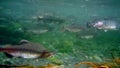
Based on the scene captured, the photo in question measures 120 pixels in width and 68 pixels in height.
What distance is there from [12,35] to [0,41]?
1362mm

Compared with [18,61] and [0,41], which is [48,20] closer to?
[0,41]

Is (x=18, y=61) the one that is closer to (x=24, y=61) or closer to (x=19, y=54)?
(x=24, y=61)

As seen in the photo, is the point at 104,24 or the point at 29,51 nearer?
the point at 29,51

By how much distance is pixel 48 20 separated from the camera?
426 inches

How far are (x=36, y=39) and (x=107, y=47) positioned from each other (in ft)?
9.94

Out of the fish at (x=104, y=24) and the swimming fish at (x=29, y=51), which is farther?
the fish at (x=104, y=24)

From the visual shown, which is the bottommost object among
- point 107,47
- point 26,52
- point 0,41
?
point 107,47

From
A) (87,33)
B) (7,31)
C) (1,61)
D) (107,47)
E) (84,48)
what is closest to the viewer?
(1,61)

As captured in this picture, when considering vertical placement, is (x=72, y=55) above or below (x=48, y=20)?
below

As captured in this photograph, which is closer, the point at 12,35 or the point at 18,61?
the point at 18,61

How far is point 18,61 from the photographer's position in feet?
23.6

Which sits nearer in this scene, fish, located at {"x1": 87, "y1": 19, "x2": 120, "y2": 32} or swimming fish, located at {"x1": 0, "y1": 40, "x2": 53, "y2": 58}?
swimming fish, located at {"x1": 0, "y1": 40, "x2": 53, "y2": 58}

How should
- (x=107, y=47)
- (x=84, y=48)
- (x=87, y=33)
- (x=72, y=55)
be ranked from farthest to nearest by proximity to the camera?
(x=107, y=47) < (x=84, y=48) < (x=87, y=33) < (x=72, y=55)

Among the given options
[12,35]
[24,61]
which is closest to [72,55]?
[24,61]
